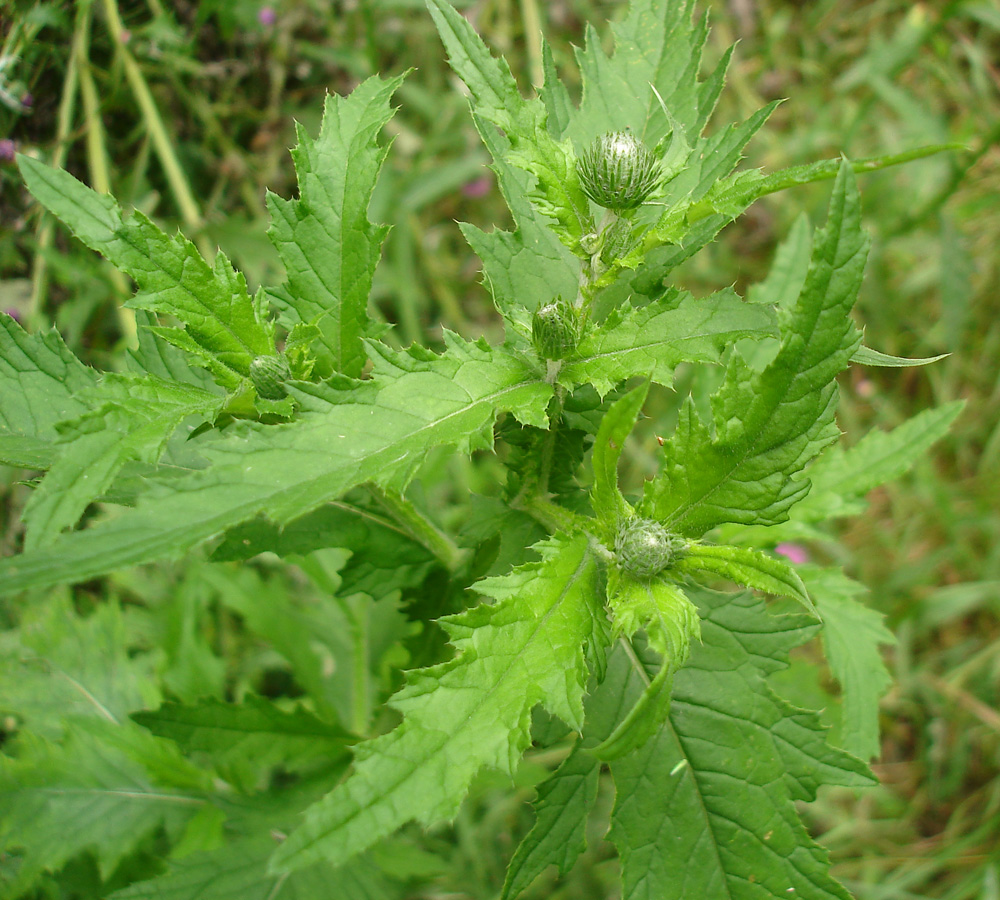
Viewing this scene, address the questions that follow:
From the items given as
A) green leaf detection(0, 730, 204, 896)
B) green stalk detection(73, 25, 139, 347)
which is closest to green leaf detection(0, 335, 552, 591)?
green leaf detection(0, 730, 204, 896)

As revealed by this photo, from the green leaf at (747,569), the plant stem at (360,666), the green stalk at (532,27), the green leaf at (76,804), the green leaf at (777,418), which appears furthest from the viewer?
the green stalk at (532,27)

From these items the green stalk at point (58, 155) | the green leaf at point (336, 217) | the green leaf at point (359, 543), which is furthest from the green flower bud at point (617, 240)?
the green stalk at point (58, 155)

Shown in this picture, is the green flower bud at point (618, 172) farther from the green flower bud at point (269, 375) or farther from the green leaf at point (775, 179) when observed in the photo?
the green flower bud at point (269, 375)

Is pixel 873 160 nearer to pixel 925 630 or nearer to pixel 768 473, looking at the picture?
pixel 768 473

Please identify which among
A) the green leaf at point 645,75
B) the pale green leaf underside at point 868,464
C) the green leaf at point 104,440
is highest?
the green leaf at point 645,75

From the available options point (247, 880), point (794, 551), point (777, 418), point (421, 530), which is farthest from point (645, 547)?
point (794, 551)

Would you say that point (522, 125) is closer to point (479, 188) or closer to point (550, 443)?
point (550, 443)
